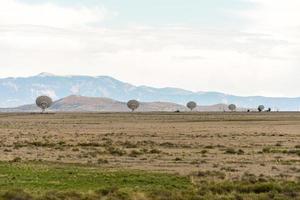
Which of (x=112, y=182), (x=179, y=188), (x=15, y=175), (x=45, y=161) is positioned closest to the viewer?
(x=179, y=188)

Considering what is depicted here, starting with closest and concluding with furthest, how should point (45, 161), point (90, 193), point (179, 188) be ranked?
point (90, 193) < point (179, 188) < point (45, 161)

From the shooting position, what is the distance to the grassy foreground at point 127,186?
2661cm

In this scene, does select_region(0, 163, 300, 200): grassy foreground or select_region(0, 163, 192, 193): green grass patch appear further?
select_region(0, 163, 192, 193): green grass patch

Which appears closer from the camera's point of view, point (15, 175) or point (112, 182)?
point (112, 182)

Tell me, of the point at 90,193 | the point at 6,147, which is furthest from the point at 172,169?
the point at 6,147

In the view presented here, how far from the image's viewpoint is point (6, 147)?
2256 inches

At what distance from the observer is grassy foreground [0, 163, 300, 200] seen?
87.3ft

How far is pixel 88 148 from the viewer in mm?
57125

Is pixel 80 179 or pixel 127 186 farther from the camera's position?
pixel 80 179

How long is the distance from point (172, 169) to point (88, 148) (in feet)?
64.8

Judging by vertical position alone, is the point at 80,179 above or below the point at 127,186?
above

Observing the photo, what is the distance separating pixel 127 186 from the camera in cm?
3033

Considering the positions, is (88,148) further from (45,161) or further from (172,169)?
→ (172,169)

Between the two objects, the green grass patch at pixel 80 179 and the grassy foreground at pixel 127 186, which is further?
the green grass patch at pixel 80 179
